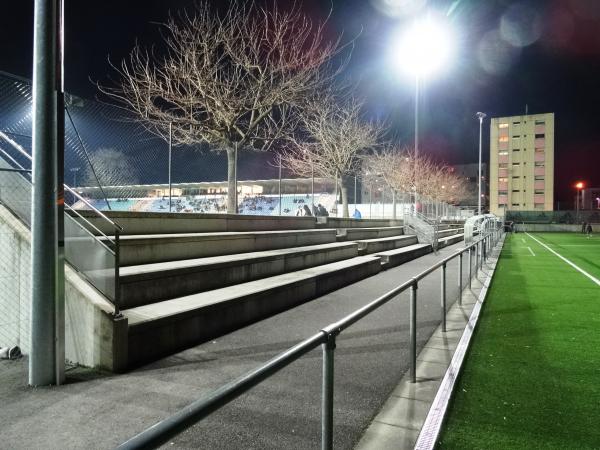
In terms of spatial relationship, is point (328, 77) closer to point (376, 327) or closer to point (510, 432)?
point (376, 327)

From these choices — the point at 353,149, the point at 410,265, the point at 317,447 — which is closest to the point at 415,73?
the point at 353,149

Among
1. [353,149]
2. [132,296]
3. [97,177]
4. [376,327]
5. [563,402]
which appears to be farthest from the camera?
[353,149]

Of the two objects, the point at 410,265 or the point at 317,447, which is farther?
the point at 410,265

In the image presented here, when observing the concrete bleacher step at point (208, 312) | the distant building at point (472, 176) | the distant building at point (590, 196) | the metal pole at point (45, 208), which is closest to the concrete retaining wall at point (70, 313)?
the concrete bleacher step at point (208, 312)

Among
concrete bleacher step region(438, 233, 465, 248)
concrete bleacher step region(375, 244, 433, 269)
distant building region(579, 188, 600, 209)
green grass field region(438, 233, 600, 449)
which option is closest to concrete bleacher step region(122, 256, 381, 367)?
green grass field region(438, 233, 600, 449)

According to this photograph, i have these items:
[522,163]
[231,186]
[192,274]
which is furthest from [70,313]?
[522,163]

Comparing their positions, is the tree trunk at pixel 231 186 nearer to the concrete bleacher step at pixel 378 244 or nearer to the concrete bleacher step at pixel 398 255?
the concrete bleacher step at pixel 378 244

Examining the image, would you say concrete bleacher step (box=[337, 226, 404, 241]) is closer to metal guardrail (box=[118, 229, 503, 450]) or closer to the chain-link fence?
the chain-link fence

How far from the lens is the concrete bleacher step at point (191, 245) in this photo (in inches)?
263

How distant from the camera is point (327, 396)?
2.45m

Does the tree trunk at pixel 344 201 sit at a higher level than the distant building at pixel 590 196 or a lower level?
lower

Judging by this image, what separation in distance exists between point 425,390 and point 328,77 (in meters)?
13.4

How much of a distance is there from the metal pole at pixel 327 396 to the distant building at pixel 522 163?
316 feet

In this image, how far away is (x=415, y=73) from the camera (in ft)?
76.9
